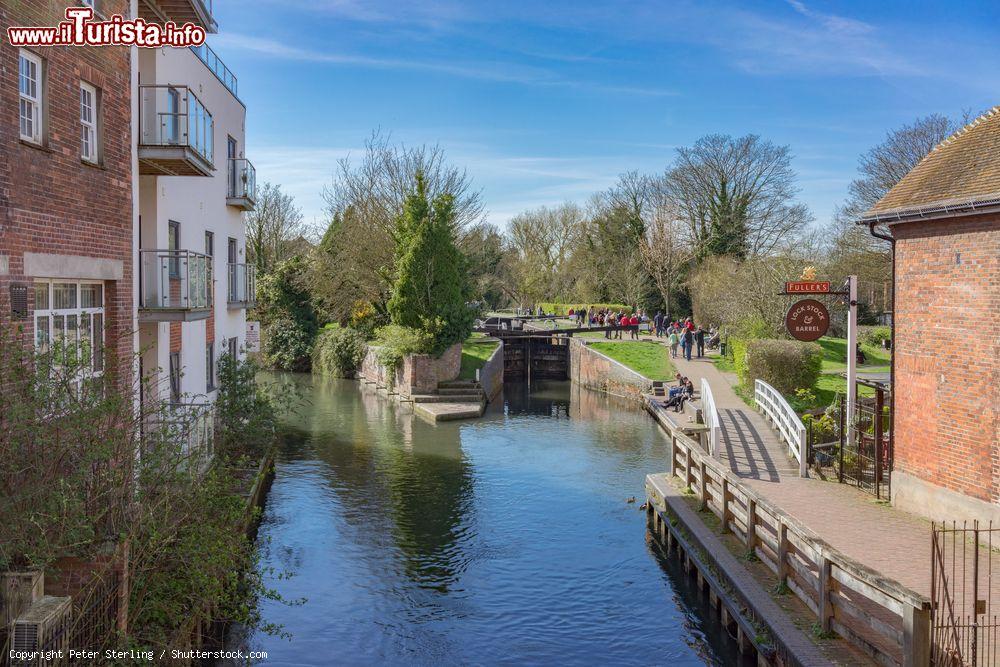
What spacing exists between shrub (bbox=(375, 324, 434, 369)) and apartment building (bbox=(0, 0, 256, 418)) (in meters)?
17.1

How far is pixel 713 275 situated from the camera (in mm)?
47312

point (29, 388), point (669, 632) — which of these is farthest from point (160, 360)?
point (669, 632)

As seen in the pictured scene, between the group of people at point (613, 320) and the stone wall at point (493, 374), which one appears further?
the group of people at point (613, 320)

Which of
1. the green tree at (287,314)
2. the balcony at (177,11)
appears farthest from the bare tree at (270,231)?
the balcony at (177,11)

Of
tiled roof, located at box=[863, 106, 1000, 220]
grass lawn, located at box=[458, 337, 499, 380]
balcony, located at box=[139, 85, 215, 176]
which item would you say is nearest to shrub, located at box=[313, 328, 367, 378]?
grass lawn, located at box=[458, 337, 499, 380]

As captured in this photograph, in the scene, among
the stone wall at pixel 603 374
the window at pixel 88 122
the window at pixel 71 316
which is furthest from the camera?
the stone wall at pixel 603 374

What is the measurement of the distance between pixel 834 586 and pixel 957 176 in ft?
24.5

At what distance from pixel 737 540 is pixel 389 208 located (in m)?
32.7

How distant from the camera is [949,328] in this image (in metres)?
13.2

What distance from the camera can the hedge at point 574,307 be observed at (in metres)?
60.8

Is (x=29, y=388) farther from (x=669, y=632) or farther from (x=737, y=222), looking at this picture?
(x=737, y=222)

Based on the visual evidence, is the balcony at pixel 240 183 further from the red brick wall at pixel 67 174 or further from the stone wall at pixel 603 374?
the stone wall at pixel 603 374

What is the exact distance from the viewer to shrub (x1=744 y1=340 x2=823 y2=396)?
1081 inches

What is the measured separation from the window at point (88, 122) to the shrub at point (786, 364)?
69.7 feet
